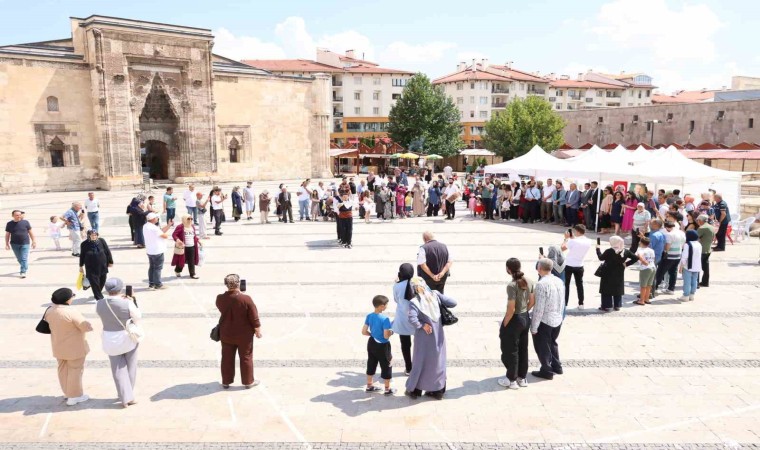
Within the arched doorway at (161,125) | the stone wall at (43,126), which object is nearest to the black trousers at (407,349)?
the stone wall at (43,126)

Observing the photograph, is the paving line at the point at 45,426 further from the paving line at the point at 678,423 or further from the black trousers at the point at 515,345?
the paving line at the point at 678,423

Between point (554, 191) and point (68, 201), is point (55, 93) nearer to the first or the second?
point (68, 201)

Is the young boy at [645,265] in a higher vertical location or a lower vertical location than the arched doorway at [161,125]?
lower

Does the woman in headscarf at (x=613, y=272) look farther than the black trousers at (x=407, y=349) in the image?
Yes

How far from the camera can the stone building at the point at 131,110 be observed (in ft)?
105

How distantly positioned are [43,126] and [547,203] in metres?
28.6

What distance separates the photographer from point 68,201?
28.4 m

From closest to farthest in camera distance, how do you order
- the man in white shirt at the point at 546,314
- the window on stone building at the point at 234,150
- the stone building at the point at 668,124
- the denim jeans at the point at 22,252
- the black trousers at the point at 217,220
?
the man in white shirt at the point at 546,314
the denim jeans at the point at 22,252
the black trousers at the point at 217,220
the window on stone building at the point at 234,150
the stone building at the point at 668,124

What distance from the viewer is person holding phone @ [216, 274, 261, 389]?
21.2 feet

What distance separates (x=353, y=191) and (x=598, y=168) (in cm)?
1027

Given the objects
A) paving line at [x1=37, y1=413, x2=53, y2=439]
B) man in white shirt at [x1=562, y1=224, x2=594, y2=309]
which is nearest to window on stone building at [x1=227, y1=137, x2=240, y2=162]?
man in white shirt at [x1=562, y1=224, x2=594, y2=309]

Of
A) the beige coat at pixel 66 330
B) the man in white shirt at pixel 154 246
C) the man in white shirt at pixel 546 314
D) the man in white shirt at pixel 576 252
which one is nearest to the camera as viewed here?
the beige coat at pixel 66 330

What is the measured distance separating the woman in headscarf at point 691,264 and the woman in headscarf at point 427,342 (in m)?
6.11

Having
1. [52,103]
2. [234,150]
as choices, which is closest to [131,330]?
[52,103]
